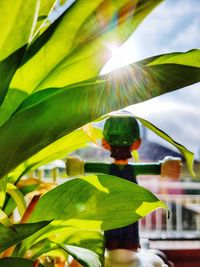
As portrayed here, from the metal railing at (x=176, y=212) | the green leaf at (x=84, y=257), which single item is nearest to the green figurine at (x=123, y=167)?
the green leaf at (x=84, y=257)

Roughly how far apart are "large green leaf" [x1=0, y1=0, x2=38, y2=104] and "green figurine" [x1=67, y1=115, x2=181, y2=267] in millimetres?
215

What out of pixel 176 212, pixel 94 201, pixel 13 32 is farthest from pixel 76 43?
pixel 176 212

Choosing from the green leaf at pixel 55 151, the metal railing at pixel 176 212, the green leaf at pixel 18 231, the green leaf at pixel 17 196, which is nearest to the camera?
the green leaf at pixel 18 231

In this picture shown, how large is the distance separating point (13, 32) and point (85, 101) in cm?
13

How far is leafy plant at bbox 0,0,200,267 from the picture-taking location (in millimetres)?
418

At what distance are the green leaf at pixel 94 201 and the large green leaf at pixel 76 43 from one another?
112 mm

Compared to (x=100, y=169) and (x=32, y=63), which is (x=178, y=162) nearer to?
(x=100, y=169)

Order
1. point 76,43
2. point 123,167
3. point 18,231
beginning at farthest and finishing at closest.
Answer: point 123,167 → point 76,43 → point 18,231

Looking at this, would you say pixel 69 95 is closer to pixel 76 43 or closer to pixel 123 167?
pixel 76 43

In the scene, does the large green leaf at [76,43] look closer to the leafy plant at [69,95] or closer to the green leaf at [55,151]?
the leafy plant at [69,95]

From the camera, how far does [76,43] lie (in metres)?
0.53

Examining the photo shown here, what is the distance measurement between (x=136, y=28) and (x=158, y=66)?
143mm

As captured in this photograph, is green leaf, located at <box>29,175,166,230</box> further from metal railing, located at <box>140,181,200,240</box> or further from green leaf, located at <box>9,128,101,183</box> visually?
metal railing, located at <box>140,181,200,240</box>

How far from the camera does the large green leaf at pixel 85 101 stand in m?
0.41
